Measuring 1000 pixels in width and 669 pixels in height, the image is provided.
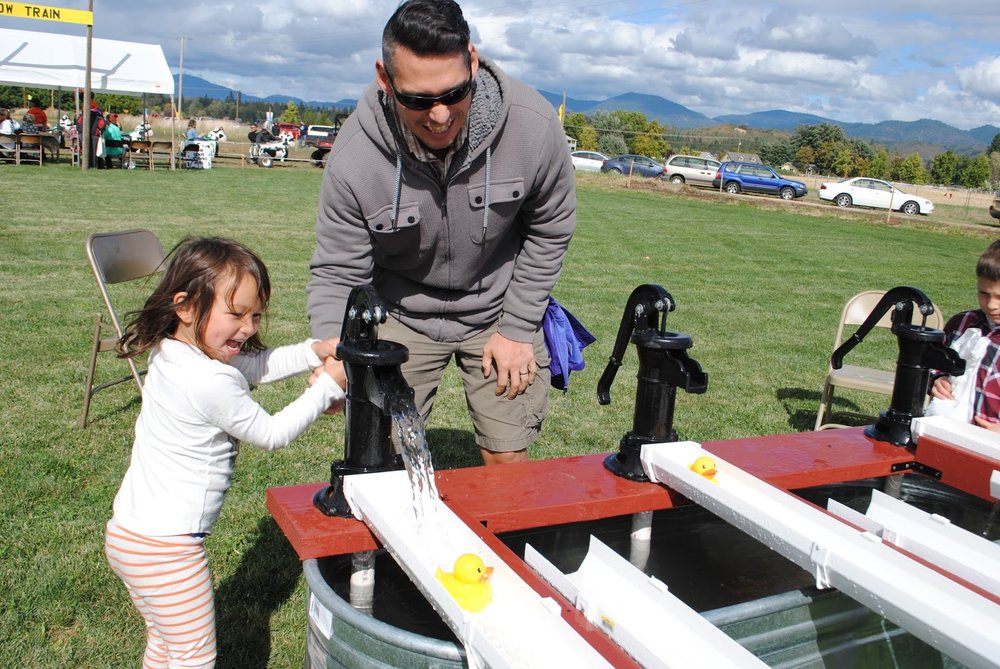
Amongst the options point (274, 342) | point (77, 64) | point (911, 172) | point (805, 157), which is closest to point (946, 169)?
point (911, 172)

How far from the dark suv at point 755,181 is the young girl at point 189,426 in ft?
86.9

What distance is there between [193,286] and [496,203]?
2.89 ft

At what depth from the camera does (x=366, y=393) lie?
173 cm

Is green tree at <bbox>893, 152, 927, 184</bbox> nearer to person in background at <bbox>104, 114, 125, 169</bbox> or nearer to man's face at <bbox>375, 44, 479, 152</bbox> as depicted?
person in background at <bbox>104, 114, 125, 169</bbox>

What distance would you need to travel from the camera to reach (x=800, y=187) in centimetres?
2725

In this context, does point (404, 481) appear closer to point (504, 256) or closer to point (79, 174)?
point (504, 256)

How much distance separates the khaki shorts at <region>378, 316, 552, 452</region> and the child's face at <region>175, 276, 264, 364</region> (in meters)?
0.71

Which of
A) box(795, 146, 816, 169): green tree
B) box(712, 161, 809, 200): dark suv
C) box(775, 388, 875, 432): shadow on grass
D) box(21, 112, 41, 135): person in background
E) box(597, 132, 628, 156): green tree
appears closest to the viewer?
box(775, 388, 875, 432): shadow on grass

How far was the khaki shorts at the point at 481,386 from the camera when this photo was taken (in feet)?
9.27

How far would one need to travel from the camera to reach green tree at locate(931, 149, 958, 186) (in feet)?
146

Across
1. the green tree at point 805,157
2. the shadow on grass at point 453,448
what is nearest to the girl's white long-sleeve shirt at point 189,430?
the shadow on grass at point 453,448

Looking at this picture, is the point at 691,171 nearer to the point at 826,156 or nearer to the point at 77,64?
the point at 77,64

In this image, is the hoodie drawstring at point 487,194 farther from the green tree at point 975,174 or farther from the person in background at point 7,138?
the green tree at point 975,174

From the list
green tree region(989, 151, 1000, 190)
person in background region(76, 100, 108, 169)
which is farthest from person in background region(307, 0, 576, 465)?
green tree region(989, 151, 1000, 190)
